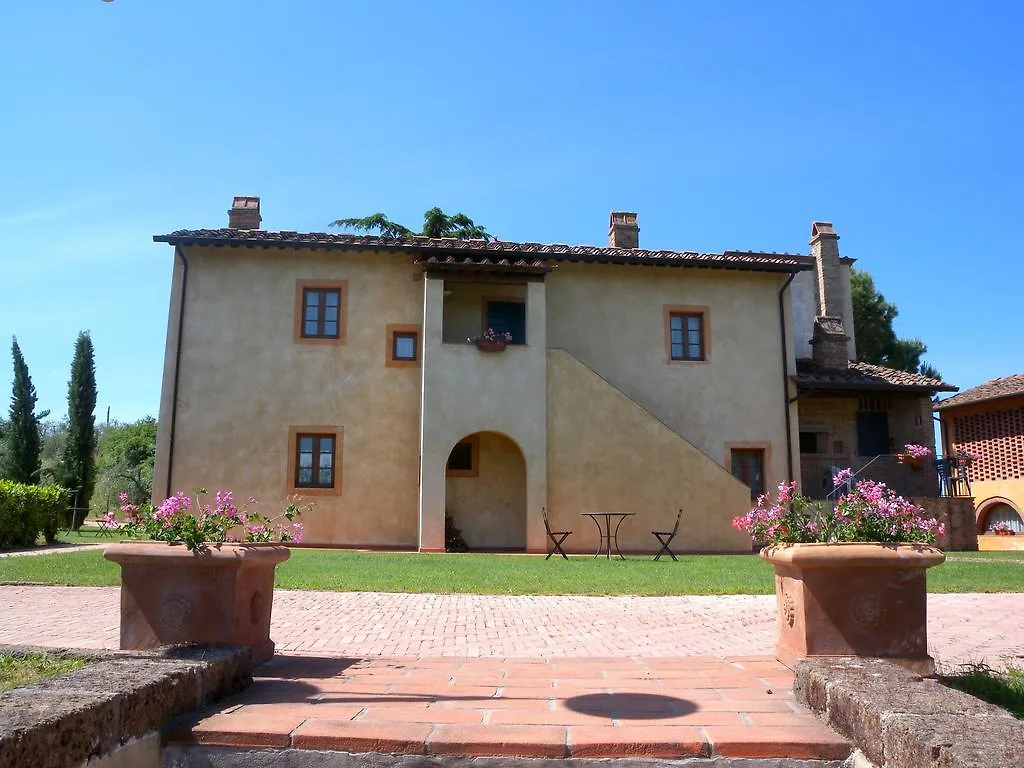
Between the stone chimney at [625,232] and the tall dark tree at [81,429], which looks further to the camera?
the tall dark tree at [81,429]

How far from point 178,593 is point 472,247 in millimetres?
15398

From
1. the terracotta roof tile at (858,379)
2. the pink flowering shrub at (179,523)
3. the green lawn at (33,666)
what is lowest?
the green lawn at (33,666)

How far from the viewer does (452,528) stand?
18.5 meters

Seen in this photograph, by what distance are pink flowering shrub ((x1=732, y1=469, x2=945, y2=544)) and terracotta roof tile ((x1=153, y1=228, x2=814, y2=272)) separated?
1407cm

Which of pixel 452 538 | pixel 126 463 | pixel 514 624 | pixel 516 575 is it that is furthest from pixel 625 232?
pixel 126 463

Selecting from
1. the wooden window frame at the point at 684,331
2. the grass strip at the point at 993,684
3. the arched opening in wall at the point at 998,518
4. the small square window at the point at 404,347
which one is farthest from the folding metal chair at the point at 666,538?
the arched opening in wall at the point at 998,518

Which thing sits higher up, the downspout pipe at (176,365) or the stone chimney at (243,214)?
the stone chimney at (243,214)

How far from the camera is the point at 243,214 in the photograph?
2053 cm

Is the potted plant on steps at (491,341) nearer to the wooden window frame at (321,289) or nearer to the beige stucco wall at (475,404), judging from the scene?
the beige stucco wall at (475,404)

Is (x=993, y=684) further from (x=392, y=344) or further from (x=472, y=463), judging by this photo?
(x=392, y=344)

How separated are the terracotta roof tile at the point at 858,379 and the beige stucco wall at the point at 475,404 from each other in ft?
25.2

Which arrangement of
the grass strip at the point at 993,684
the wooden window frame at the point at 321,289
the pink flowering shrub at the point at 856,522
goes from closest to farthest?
the grass strip at the point at 993,684
the pink flowering shrub at the point at 856,522
the wooden window frame at the point at 321,289

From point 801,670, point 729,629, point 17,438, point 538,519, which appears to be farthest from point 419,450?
point 17,438

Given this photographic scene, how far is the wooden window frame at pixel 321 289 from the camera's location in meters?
18.8
